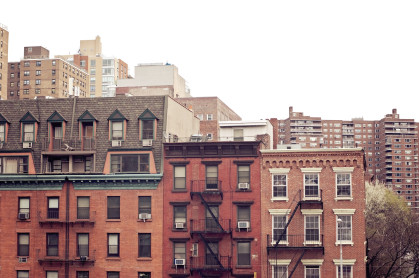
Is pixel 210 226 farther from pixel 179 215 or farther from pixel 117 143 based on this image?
pixel 117 143

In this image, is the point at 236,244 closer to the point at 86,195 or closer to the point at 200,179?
the point at 200,179

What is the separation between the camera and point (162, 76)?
116 m

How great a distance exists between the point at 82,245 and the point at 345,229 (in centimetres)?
2280

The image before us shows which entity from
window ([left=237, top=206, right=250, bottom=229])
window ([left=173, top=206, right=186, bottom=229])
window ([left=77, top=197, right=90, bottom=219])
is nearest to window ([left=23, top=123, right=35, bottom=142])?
window ([left=77, top=197, right=90, bottom=219])

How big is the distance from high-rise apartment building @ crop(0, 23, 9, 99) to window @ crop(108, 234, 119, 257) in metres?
115

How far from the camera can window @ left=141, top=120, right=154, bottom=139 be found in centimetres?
6034

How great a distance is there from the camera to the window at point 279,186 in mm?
57594

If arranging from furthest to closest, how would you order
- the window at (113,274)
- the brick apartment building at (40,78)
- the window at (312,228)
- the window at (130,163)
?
the brick apartment building at (40,78)
the window at (130,163)
the window at (113,274)
the window at (312,228)

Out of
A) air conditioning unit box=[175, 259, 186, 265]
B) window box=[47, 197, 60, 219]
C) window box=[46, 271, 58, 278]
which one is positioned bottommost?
window box=[46, 271, 58, 278]

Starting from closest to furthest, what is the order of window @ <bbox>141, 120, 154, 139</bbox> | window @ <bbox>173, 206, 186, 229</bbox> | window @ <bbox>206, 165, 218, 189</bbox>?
window @ <bbox>173, 206, 186, 229</bbox> < window @ <bbox>206, 165, 218, 189</bbox> < window @ <bbox>141, 120, 154, 139</bbox>

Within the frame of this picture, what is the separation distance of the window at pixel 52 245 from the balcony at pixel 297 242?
1877 cm

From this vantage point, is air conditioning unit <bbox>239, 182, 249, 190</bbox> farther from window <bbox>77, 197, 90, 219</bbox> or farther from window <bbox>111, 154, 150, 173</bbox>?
window <bbox>77, 197, 90, 219</bbox>

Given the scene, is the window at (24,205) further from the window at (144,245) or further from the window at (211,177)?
the window at (211,177)

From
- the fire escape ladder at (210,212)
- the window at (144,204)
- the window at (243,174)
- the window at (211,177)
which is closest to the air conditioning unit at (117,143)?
the window at (144,204)
